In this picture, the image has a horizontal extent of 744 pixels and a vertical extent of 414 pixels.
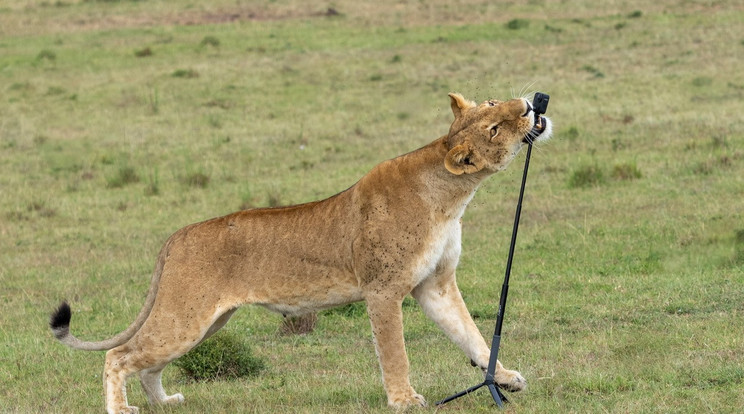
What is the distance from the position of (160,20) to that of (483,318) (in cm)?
2264

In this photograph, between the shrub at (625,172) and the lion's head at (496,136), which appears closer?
the lion's head at (496,136)

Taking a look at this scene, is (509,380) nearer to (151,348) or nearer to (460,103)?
(460,103)

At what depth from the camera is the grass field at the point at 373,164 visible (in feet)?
20.5

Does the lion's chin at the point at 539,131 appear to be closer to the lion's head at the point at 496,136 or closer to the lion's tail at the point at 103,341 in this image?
the lion's head at the point at 496,136

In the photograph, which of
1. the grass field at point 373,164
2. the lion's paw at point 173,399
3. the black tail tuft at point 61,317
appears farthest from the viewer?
the grass field at point 373,164

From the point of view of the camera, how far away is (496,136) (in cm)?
502

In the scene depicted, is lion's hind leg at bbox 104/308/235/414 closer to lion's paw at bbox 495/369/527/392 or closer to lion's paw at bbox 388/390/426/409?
lion's paw at bbox 388/390/426/409

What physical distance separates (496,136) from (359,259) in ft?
2.74

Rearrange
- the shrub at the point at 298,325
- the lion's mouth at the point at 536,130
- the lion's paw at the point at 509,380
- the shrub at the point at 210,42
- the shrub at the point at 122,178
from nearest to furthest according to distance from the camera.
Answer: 1. the lion's mouth at the point at 536,130
2. the lion's paw at the point at 509,380
3. the shrub at the point at 298,325
4. the shrub at the point at 122,178
5. the shrub at the point at 210,42

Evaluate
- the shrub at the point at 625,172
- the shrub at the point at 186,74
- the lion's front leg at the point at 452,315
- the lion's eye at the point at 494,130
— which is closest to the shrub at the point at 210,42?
the shrub at the point at 186,74

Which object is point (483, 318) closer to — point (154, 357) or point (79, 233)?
point (154, 357)

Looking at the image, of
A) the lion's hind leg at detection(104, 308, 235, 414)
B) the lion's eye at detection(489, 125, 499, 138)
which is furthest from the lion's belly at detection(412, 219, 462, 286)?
the lion's hind leg at detection(104, 308, 235, 414)

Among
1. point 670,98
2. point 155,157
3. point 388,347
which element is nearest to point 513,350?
point 388,347

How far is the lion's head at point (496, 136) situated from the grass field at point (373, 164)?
0.20 meters
